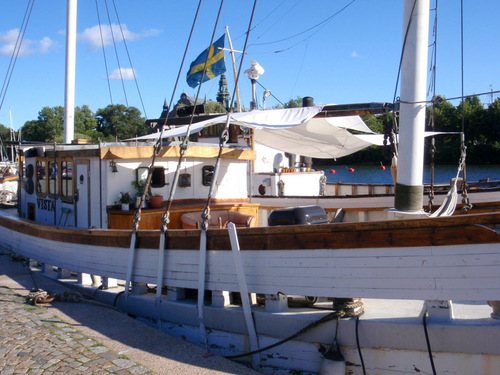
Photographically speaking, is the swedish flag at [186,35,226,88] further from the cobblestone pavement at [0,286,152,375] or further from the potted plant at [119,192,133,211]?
the cobblestone pavement at [0,286,152,375]

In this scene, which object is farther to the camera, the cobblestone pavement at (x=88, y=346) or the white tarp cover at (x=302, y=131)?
the white tarp cover at (x=302, y=131)

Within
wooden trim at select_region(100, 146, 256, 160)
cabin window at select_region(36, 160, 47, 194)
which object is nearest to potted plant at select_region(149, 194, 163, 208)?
wooden trim at select_region(100, 146, 256, 160)

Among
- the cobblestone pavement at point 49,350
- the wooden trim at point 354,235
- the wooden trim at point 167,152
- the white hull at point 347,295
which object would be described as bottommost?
the cobblestone pavement at point 49,350

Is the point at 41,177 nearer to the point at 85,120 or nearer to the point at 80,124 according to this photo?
the point at 80,124

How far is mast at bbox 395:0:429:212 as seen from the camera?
15.6 ft

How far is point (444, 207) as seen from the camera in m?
5.55

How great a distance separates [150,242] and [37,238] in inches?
142

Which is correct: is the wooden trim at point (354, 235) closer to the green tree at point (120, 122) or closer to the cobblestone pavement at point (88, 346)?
the cobblestone pavement at point (88, 346)

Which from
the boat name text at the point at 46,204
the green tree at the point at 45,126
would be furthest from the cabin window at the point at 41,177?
the green tree at the point at 45,126

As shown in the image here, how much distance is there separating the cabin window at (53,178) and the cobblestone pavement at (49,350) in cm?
298

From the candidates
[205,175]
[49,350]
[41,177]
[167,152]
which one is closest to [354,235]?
[49,350]

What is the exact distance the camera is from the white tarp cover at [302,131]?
8109 mm

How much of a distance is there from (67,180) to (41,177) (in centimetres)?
125

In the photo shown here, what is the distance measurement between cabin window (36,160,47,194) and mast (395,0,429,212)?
7.00m
